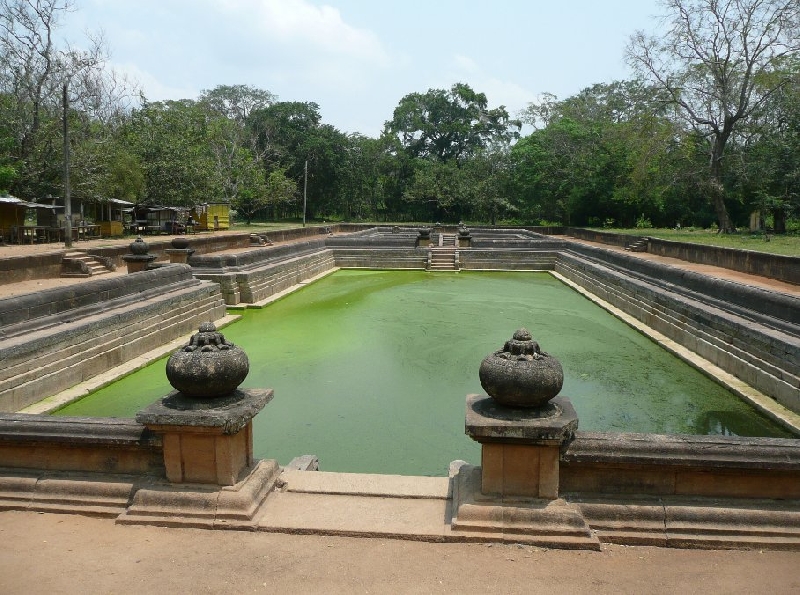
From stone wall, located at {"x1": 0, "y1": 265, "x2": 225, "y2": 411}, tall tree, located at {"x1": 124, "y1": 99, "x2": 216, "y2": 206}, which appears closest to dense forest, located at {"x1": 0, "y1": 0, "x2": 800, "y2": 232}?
tall tree, located at {"x1": 124, "y1": 99, "x2": 216, "y2": 206}

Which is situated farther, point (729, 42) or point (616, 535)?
point (729, 42)

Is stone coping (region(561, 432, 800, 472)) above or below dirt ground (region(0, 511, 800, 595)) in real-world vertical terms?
above

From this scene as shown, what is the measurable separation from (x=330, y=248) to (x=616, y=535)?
788 inches

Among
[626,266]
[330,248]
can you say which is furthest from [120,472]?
[330,248]

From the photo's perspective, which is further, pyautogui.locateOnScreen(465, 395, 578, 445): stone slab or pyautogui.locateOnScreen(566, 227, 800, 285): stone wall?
pyautogui.locateOnScreen(566, 227, 800, 285): stone wall

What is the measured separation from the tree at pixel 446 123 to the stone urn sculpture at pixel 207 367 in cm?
4921

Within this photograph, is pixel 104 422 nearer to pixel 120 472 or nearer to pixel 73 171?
pixel 120 472

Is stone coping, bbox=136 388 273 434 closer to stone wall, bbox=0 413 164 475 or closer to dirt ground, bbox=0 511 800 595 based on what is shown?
stone wall, bbox=0 413 164 475

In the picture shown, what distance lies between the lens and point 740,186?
26.8 meters

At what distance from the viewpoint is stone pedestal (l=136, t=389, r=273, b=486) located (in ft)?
11.1

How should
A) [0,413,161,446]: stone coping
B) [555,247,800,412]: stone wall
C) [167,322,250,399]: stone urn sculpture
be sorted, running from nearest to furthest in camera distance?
1. [167,322,250,399]: stone urn sculpture
2. [0,413,161,446]: stone coping
3. [555,247,800,412]: stone wall

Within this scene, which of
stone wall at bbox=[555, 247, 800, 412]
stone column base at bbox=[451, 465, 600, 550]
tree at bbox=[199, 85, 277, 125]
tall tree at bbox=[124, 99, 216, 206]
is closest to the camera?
stone column base at bbox=[451, 465, 600, 550]

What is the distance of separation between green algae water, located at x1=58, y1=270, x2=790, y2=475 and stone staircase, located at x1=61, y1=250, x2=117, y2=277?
4.64m

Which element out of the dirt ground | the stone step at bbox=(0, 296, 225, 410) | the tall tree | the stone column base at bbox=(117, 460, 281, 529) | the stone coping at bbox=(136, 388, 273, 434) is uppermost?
the tall tree
